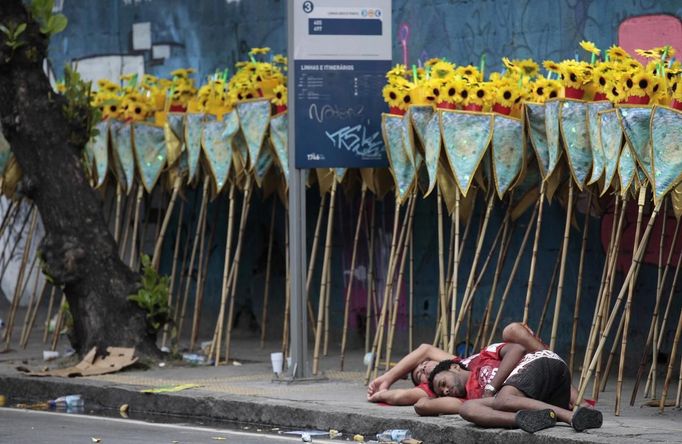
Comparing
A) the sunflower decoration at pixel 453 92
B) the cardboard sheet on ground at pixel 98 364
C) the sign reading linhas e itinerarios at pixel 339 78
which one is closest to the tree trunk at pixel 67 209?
the cardboard sheet on ground at pixel 98 364

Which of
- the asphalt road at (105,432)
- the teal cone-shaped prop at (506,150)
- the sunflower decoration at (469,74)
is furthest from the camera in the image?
the sunflower decoration at (469,74)

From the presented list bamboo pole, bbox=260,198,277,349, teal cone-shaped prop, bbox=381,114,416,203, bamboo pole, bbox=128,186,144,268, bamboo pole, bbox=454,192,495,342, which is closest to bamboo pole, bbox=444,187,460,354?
bamboo pole, bbox=454,192,495,342

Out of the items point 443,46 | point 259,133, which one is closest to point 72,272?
point 259,133

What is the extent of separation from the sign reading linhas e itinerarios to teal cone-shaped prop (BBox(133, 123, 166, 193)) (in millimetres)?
2595

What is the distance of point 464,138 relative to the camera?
11188mm

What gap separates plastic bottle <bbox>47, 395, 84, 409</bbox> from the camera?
451 inches

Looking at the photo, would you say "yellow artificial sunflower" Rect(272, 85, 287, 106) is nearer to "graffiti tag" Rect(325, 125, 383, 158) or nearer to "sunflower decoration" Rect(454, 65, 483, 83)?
"graffiti tag" Rect(325, 125, 383, 158)

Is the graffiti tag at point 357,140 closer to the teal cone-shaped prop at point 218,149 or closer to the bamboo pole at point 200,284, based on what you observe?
the teal cone-shaped prop at point 218,149

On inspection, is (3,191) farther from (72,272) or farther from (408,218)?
(408,218)

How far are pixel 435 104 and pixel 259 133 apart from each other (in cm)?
194

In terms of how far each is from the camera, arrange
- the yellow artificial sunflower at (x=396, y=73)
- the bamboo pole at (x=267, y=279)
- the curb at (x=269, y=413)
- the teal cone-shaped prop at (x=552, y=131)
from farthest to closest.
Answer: the bamboo pole at (x=267, y=279), the yellow artificial sunflower at (x=396, y=73), the teal cone-shaped prop at (x=552, y=131), the curb at (x=269, y=413)

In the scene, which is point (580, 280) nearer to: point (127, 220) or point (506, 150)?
point (506, 150)

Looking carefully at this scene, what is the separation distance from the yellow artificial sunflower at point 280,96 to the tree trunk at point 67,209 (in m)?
1.65

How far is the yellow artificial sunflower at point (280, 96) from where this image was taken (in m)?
12.6
